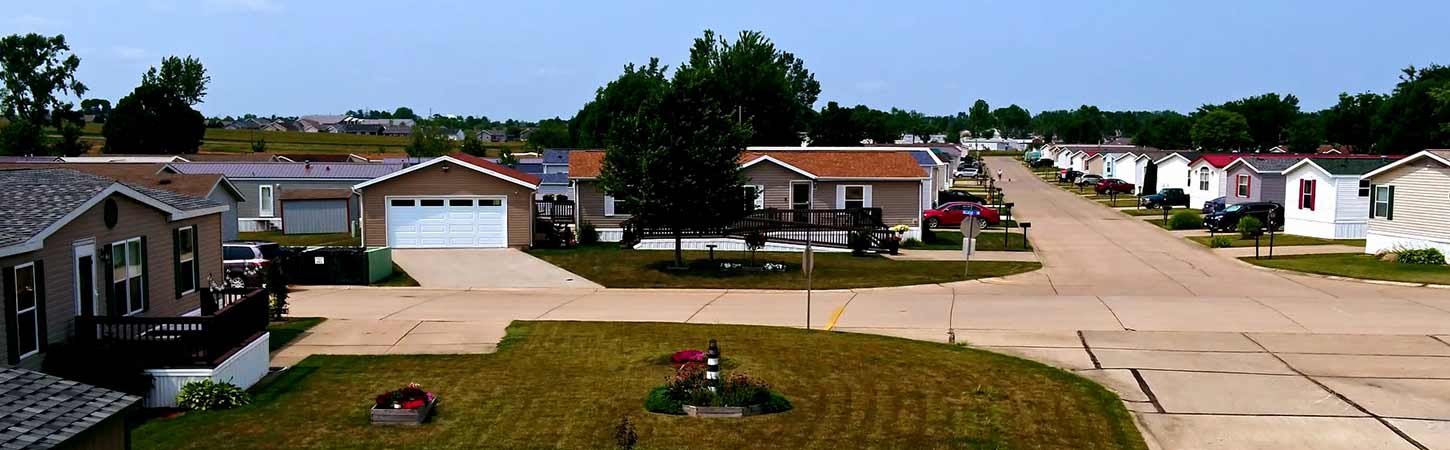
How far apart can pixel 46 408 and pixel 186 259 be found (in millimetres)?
12010

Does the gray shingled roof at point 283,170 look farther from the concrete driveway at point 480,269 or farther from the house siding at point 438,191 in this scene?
the concrete driveway at point 480,269

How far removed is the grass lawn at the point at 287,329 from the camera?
2112cm

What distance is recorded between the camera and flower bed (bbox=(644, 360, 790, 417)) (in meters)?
14.8

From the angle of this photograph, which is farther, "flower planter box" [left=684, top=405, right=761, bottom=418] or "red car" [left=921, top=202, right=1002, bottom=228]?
"red car" [left=921, top=202, right=1002, bottom=228]

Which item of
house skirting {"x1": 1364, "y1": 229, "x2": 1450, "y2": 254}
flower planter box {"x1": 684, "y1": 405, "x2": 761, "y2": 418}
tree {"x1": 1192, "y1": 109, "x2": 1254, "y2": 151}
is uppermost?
tree {"x1": 1192, "y1": 109, "x2": 1254, "y2": 151}

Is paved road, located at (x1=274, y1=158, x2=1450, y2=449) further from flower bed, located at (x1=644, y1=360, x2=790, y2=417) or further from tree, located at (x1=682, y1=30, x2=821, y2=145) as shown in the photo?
tree, located at (x1=682, y1=30, x2=821, y2=145)

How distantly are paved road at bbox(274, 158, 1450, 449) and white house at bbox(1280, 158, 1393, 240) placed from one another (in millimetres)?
11411

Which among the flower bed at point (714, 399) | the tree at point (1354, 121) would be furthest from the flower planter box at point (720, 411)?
the tree at point (1354, 121)

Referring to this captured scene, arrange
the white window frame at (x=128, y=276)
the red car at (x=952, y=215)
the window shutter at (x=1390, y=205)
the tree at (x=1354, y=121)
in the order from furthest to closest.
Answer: the tree at (x=1354, y=121), the red car at (x=952, y=215), the window shutter at (x=1390, y=205), the white window frame at (x=128, y=276)

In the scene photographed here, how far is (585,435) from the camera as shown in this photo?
45.0 feet

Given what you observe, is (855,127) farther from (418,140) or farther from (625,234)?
(625,234)

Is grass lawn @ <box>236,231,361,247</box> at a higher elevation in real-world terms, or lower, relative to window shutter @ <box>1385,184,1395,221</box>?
lower

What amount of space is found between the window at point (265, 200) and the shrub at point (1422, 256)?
44903mm

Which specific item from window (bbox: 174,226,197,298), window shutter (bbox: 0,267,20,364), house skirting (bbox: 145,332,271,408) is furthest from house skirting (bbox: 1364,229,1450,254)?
window shutter (bbox: 0,267,20,364)
